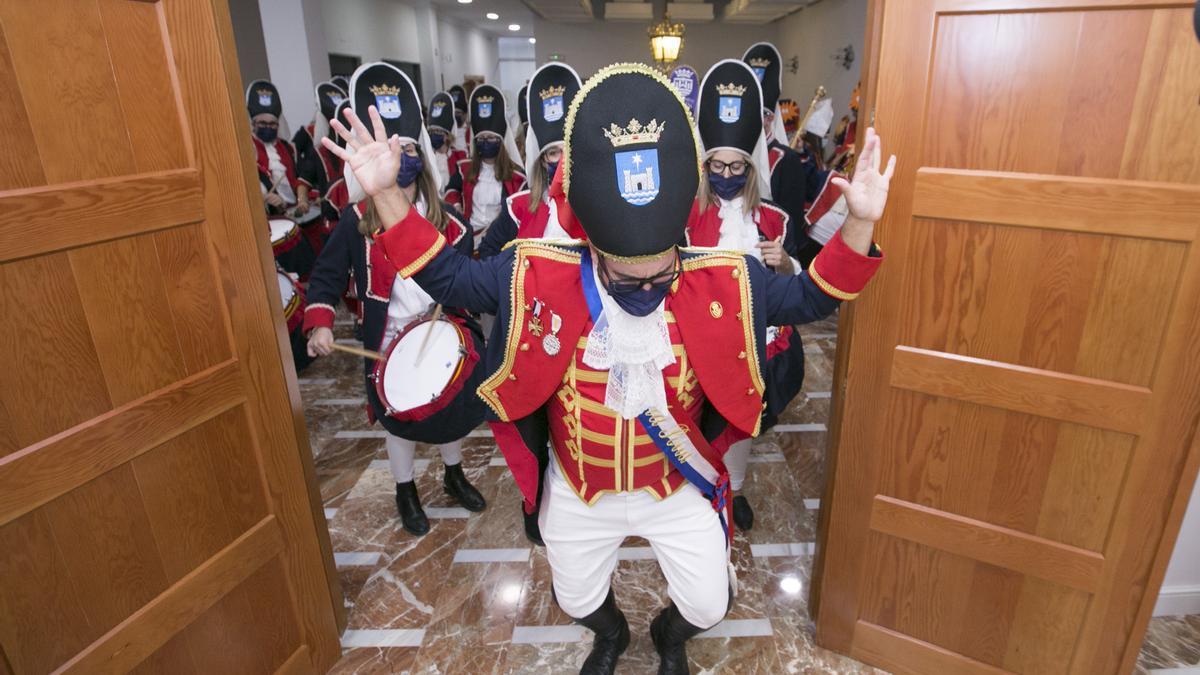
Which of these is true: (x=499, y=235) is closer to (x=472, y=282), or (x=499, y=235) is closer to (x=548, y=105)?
(x=548, y=105)

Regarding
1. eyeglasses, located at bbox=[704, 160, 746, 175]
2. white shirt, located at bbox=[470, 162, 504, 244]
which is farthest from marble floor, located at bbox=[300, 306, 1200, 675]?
white shirt, located at bbox=[470, 162, 504, 244]

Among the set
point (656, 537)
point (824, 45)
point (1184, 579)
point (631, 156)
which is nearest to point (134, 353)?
point (631, 156)

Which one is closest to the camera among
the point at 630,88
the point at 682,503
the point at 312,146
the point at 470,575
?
the point at 630,88

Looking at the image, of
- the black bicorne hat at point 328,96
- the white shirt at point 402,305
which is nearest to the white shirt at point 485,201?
the white shirt at point 402,305

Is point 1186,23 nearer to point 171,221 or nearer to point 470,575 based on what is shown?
point 171,221

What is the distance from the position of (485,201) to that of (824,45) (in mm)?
8575

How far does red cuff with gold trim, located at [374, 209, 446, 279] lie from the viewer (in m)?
1.54

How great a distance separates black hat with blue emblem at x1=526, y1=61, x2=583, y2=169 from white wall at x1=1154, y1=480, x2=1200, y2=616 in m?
3.09

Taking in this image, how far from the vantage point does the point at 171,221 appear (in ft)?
5.31

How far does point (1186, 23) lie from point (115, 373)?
2.44 m

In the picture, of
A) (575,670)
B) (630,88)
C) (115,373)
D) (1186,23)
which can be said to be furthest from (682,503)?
(1186,23)

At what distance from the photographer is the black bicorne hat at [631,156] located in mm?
1382

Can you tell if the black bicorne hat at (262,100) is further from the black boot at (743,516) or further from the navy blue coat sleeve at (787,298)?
the navy blue coat sleeve at (787,298)

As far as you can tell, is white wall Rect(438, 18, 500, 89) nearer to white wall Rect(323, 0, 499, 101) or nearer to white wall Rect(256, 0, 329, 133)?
white wall Rect(323, 0, 499, 101)
